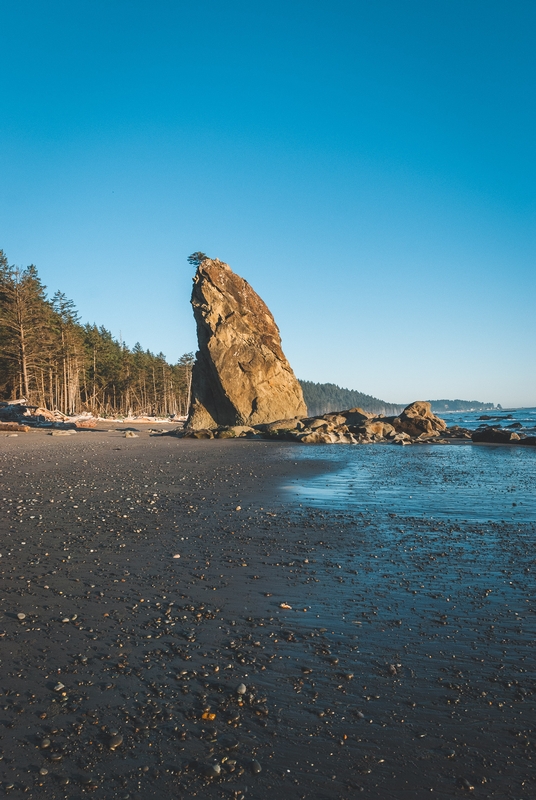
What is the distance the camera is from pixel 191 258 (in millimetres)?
66375

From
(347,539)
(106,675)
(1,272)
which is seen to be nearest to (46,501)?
(347,539)

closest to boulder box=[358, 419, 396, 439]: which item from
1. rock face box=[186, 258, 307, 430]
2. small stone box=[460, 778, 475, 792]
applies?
rock face box=[186, 258, 307, 430]

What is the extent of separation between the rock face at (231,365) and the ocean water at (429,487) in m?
22.2

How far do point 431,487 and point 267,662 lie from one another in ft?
40.3

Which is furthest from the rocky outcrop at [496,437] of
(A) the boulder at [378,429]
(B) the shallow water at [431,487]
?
(B) the shallow water at [431,487]

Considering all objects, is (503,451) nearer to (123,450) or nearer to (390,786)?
(123,450)

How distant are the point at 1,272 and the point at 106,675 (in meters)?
64.9

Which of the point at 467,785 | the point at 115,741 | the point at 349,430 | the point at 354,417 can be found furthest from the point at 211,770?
the point at 354,417

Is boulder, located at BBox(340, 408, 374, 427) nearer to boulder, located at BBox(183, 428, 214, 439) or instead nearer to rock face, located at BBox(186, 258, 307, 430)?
rock face, located at BBox(186, 258, 307, 430)

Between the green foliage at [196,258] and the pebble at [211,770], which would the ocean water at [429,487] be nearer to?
the pebble at [211,770]

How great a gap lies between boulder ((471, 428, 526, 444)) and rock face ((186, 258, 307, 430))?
18083mm

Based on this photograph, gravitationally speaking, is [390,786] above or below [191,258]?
below

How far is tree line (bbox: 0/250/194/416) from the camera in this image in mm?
53812

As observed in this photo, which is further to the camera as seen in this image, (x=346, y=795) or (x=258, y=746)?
(x=258, y=746)
